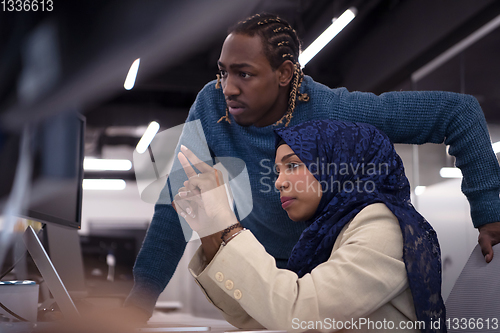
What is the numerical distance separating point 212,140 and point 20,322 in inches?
25.6

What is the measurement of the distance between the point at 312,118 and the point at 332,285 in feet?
1.81

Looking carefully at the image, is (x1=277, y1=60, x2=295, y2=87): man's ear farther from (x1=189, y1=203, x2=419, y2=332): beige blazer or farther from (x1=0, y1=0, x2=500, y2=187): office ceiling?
(x1=0, y1=0, x2=500, y2=187): office ceiling

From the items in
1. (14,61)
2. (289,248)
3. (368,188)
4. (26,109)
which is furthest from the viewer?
(14,61)

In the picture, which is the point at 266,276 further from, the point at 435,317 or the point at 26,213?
the point at 26,213

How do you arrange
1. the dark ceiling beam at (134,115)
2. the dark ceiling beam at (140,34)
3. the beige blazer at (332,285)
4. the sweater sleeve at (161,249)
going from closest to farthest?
the beige blazer at (332,285), the sweater sleeve at (161,249), the dark ceiling beam at (140,34), the dark ceiling beam at (134,115)

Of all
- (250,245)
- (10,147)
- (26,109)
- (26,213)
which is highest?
(26,109)

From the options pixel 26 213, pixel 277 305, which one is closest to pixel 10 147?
pixel 26 213

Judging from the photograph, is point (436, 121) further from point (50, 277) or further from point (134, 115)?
point (134, 115)

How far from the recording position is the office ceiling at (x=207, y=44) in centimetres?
313

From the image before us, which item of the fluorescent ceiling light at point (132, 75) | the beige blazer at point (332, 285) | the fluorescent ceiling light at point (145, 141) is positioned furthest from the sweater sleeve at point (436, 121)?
the fluorescent ceiling light at point (132, 75)

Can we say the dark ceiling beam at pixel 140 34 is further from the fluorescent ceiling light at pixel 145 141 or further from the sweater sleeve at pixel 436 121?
the sweater sleeve at pixel 436 121

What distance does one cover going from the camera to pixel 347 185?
93 cm

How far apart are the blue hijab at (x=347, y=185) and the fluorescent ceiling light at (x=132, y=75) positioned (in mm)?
4626

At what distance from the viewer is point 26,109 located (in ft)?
3.59
